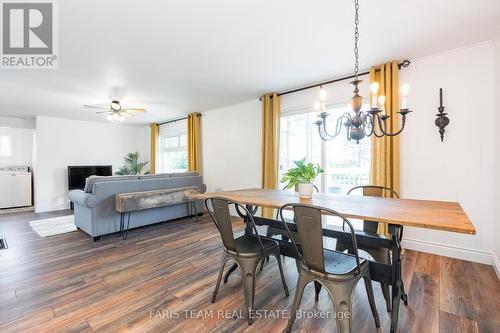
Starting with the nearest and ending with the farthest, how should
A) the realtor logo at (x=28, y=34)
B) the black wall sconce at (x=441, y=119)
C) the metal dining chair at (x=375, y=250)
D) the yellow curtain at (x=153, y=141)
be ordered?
the metal dining chair at (x=375, y=250) < the realtor logo at (x=28, y=34) < the black wall sconce at (x=441, y=119) < the yellow curtain at (x=153, y=141)

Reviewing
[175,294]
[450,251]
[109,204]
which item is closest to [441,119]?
[450,251]

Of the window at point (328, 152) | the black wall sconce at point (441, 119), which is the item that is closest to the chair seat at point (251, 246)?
the window at point (328, 152)

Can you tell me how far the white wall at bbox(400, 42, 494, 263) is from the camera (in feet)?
8.72

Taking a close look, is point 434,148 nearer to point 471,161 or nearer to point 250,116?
point 471,161

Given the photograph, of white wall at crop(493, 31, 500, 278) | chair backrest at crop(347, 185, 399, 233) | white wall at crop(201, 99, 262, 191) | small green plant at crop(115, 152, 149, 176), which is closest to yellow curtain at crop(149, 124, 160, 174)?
small green plant at crop(115, 152, 149, 176)

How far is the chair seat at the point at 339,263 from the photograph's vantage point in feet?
4.86

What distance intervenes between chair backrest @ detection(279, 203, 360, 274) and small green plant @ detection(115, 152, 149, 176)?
682 cm

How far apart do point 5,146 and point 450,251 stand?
945 centimetres

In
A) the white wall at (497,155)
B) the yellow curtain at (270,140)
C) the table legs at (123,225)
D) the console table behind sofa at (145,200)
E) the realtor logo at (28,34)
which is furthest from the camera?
the yellow curtain at (270,140)

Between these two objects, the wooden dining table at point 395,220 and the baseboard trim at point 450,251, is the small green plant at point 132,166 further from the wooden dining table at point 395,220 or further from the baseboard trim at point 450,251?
the baseboard trim at point 450,251

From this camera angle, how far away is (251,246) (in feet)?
6.34

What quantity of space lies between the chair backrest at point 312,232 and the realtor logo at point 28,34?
2598 mm

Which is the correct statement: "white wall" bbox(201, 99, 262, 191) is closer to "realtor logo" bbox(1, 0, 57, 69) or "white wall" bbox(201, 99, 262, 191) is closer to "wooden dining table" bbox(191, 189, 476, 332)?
"wooden dining table" bbox(191, 189, 476, 332)

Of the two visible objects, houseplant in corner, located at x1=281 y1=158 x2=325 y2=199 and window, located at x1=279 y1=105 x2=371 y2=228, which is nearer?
houseplant in corner, located at x1=281 y1=158 x2=325 y2=199
